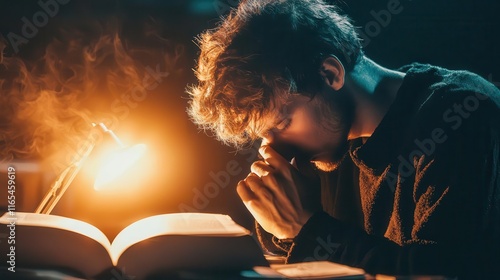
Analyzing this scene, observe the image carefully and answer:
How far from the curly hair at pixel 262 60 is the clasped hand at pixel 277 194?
0.15 m

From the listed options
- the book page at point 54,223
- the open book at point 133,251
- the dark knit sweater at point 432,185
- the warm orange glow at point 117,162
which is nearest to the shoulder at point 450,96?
the dark knit sweater at point 432,185

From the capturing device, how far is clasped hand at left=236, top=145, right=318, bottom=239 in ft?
4.60

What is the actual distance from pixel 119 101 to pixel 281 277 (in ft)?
7.47

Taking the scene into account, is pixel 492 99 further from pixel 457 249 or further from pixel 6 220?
pixel 6 220

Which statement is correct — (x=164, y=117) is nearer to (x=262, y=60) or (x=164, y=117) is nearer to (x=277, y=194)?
(x=262, y=60)

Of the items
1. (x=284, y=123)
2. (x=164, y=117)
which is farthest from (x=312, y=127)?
(x=164, y=117)

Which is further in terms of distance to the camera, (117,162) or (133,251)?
(117,162)

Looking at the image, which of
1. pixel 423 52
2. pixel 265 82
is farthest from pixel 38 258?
pixel 423 52

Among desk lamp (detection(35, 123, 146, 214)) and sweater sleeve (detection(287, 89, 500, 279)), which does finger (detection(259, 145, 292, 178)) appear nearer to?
sweater sleeve (detection(287, 89, 500, 279))

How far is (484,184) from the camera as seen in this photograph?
1286 mm

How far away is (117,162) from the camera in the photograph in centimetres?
148

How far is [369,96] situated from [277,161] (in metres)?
0.37

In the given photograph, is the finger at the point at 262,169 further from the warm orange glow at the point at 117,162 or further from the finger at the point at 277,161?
the warm orange glow at the point at 117,162

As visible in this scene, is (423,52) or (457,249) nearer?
(457,249)
